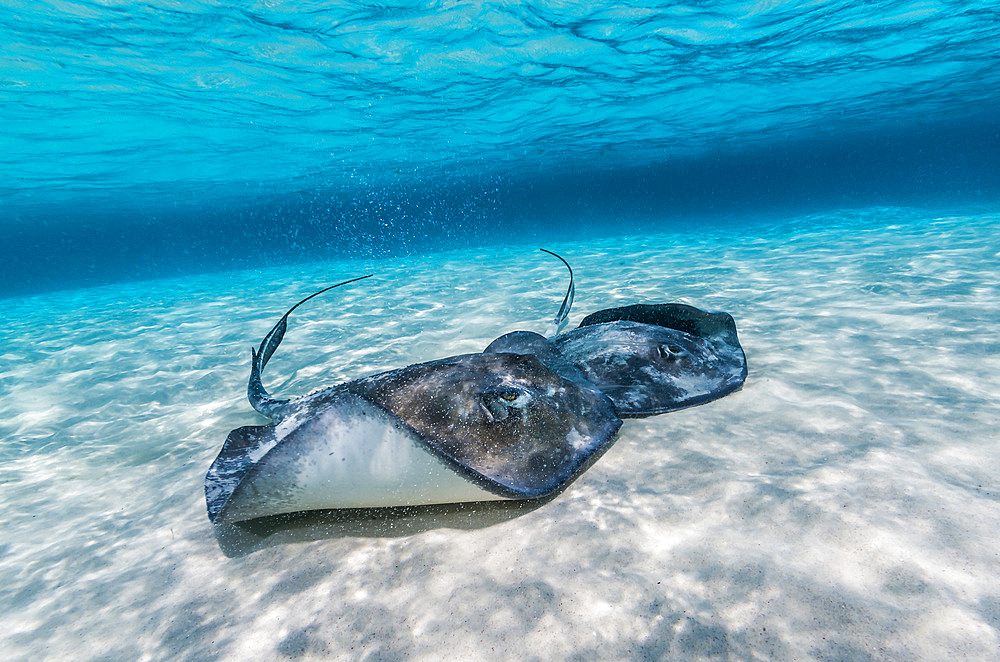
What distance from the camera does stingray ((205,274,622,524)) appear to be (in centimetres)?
197

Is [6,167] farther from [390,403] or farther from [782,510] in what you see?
[782,510]

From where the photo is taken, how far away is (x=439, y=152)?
28.8 meters

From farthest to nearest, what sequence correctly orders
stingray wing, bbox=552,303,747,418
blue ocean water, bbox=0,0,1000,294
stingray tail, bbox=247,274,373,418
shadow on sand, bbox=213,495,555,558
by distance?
blue ocean water, bbox=0,0,1000,294, stingray tail, bbox=247,274,373,418, stingray wing, bbox=552,303,747,418, shadow on sand, bbox=213,495,555,558

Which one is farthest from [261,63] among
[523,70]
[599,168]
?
[599,168]

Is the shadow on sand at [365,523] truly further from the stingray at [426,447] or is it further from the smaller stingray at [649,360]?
the smaller stingray at [649,360]

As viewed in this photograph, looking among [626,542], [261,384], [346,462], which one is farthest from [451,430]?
[261,384]

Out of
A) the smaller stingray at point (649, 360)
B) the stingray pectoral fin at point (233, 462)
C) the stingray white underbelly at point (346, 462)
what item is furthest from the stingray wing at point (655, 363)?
the stingray pectoral fin at point (233, 462)

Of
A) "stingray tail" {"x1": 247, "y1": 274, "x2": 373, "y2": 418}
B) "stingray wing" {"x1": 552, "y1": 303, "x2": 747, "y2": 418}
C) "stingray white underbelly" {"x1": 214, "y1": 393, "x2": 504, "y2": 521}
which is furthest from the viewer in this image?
"stingray tail" {"x1": 247, "y1": 274, "x2": 373, "y2": 418}

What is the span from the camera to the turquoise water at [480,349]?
1748mm

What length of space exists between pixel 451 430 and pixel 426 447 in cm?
30

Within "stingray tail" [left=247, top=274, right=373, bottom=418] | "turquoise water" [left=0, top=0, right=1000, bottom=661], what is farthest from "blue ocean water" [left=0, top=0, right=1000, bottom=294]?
"stingray tail" [left=247, top=274, right=373, bottom=418]

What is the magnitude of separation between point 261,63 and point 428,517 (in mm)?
15650

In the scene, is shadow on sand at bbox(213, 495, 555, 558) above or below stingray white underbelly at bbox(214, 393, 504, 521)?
below

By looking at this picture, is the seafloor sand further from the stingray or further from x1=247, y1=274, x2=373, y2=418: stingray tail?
x1=247, y1=274, x2=373, y2=418: stingray tail
